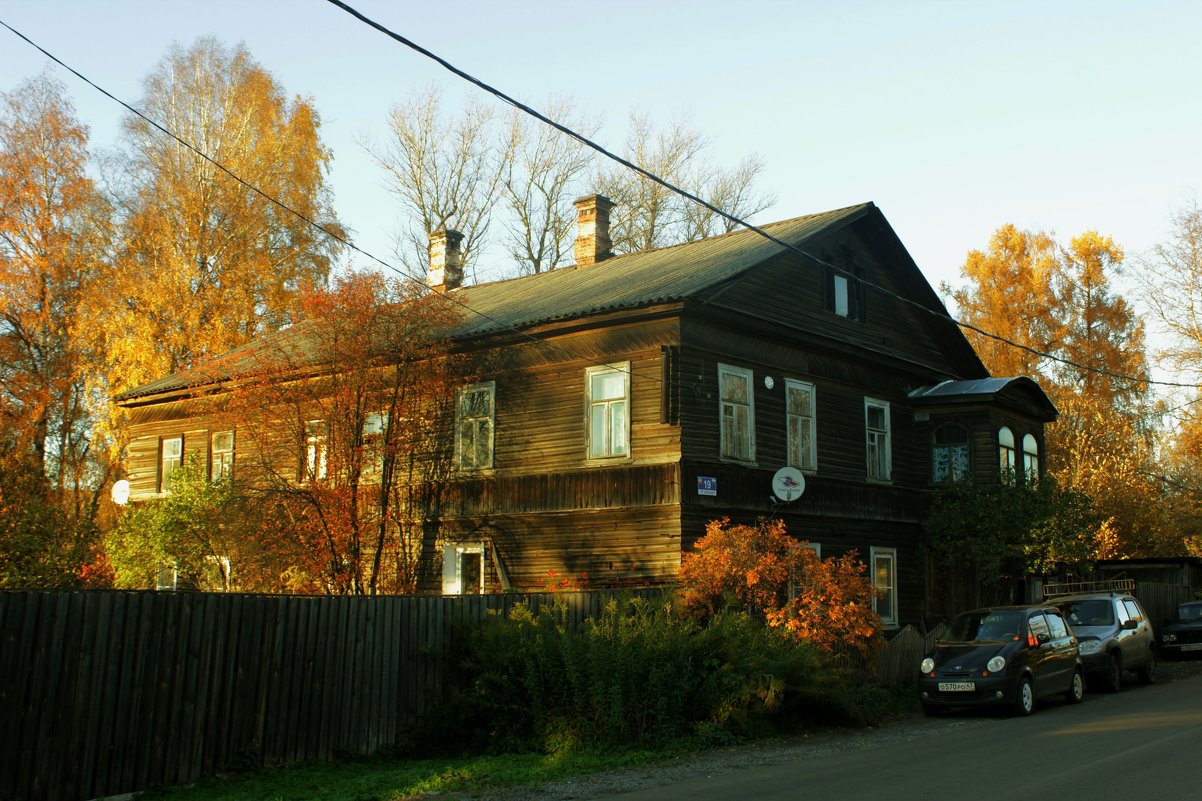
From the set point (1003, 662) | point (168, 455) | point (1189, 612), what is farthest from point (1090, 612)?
point (168, 455)

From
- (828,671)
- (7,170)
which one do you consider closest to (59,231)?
(7,170)

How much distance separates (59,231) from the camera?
3397 cm

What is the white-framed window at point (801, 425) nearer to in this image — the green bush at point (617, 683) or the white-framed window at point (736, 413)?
the white-framed window at point (736, 413)

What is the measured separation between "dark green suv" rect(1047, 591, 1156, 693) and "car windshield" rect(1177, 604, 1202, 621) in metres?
6.66

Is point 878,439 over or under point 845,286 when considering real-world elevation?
under

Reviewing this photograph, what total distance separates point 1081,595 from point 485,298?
608 inches

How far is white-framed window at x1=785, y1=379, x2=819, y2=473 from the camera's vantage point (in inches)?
932

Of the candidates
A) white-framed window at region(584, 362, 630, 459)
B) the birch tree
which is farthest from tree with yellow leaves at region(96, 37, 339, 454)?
white-framed window at region(584, 362, 630, 459)

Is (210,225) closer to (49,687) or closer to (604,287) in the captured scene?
(604,287)

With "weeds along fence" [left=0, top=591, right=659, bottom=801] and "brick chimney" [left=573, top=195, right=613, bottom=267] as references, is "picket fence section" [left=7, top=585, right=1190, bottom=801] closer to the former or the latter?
"weeds along fence" [left=0, top=591, right=659, bottom=801]

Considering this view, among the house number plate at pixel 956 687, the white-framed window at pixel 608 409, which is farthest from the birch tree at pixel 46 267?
the house number plate at pixel 956 687

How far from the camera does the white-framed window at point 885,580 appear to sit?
83.6ft

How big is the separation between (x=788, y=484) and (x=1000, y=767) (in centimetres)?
955

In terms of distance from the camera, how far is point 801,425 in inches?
945
